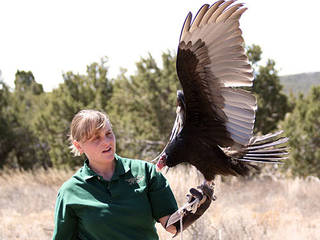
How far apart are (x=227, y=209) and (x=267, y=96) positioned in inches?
282

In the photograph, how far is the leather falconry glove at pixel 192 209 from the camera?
6.50ft

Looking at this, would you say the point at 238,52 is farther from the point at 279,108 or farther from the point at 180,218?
the point at 279,108

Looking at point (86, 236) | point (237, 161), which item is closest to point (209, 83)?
point (237, 161)

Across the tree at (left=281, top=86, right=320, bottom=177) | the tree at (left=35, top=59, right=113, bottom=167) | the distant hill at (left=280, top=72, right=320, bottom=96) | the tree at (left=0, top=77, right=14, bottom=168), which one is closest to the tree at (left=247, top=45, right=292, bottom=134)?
the tree at (left=281, top=86, right=320, bottom=177)

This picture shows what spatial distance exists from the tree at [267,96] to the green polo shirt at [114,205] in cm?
1049

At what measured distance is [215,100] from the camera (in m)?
2.20

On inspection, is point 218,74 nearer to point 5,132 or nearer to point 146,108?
point 146,108

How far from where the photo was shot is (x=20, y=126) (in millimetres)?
16531

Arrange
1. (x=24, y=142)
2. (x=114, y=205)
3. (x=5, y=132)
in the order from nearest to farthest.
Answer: (x=114, y=205) → (x=5, y=132) → (x=24, y=142)

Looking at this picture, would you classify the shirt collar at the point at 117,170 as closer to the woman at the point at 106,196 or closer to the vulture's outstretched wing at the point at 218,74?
the woman at the point at 106,196

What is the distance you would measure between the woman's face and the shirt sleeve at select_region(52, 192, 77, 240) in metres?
0.25

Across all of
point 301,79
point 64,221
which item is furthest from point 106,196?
point 301,79

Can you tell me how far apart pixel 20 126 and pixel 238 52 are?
51.6 feet

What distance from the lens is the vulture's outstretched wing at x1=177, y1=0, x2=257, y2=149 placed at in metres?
1.98
